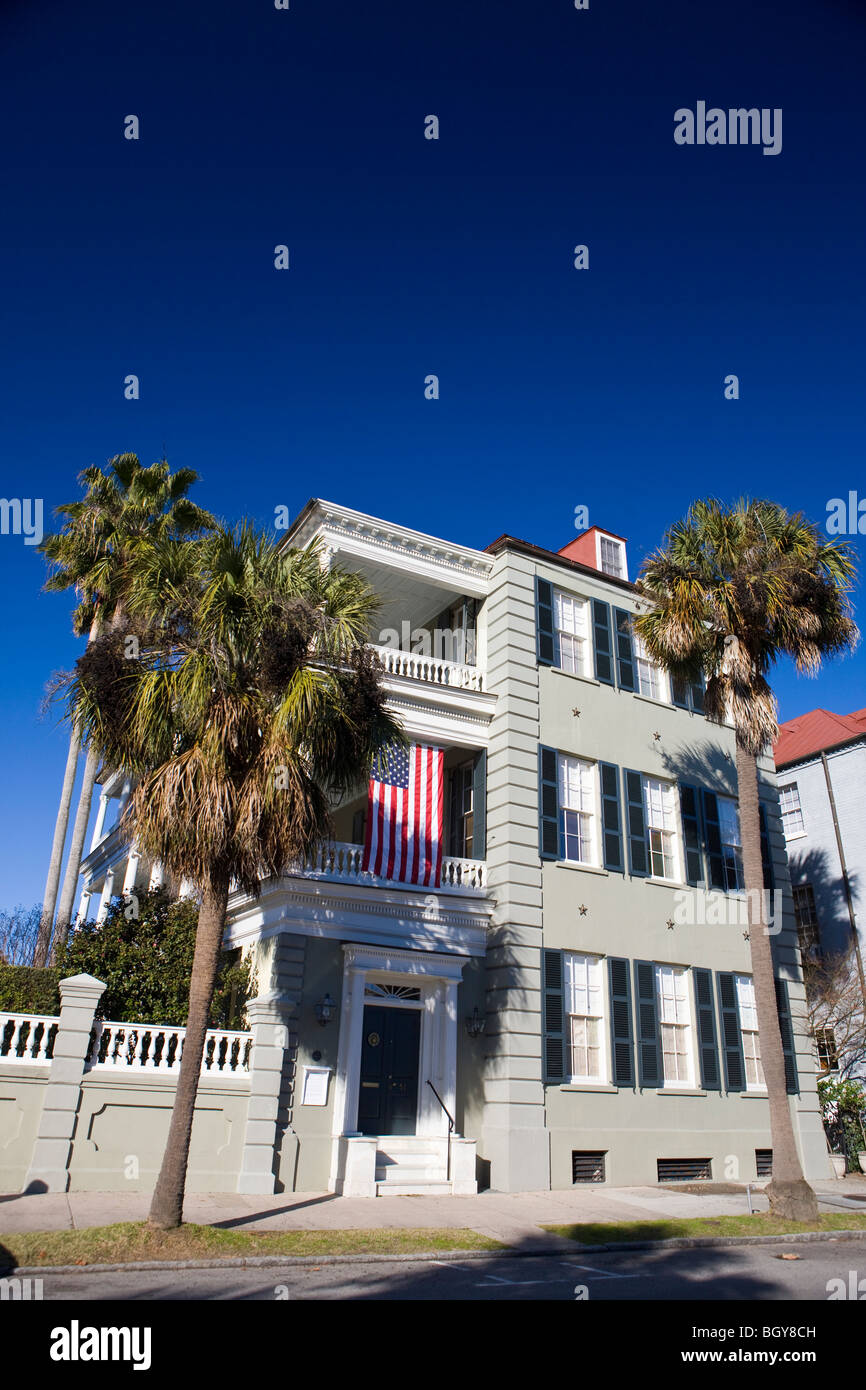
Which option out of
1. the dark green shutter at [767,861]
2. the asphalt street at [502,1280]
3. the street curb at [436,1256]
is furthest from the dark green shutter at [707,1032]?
the asphalt street at [502,1280]

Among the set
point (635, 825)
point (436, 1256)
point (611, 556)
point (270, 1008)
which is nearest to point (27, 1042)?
point (270, 1008)

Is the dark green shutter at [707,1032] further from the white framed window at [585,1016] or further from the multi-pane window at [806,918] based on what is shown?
the multi-pane window at [806,918]

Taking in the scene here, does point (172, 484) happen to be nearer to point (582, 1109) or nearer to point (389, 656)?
point (389, 656)

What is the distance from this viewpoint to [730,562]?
1728 centimetres

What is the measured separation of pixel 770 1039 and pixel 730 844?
25.7ft

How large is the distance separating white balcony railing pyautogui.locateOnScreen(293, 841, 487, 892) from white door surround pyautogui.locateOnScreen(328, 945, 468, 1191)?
4.01 ft

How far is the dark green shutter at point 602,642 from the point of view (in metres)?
21.7

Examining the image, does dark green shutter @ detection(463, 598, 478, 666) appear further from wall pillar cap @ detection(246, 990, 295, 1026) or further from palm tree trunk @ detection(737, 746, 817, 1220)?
wall pillar cap @ detection(246, 990, 295, 1026)

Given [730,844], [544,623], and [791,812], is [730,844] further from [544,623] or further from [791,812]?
[791,812]

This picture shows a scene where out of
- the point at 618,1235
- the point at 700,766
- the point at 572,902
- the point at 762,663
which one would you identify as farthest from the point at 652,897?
the point at 618,1235

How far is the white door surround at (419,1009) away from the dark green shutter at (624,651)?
8.01m

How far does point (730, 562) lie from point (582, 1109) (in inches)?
410

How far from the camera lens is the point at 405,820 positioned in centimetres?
Answer: 1775

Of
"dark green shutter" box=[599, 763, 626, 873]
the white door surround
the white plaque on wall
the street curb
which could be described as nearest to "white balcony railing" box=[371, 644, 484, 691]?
"dark green shutter" box=[599, 763, 626, 873]
